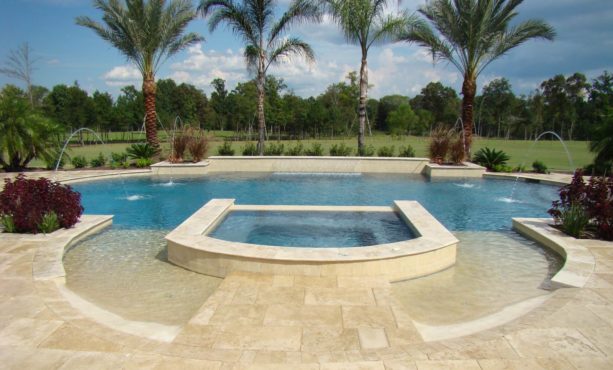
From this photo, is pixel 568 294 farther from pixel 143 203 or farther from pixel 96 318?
pixel 143 203

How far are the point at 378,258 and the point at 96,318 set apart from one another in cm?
327

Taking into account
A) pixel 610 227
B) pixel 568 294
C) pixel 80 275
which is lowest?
pixel 80 275

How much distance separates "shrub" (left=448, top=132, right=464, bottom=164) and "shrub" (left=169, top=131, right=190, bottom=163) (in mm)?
10039

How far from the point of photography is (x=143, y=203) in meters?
9.99

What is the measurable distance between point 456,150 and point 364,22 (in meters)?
6.43

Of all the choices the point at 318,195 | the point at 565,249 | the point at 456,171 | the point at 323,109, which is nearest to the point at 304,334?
the point at 565,249

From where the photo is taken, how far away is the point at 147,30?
53.2 feet

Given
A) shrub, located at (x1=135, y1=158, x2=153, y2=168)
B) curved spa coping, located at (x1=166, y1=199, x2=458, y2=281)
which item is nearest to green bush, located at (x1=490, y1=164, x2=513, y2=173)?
curved spa coping, located at (x1=166, y1=199, x2=458, y2=281)

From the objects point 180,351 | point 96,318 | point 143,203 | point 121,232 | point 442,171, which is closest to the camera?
point 180,351

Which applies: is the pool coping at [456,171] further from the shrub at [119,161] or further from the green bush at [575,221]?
the shrub at [119,161]

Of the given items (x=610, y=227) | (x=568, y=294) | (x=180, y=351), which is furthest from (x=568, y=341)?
(x=610, y=227)

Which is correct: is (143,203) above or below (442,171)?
below

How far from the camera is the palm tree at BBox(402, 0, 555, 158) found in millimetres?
15531

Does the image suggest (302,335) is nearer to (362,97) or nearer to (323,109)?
(362,97)
